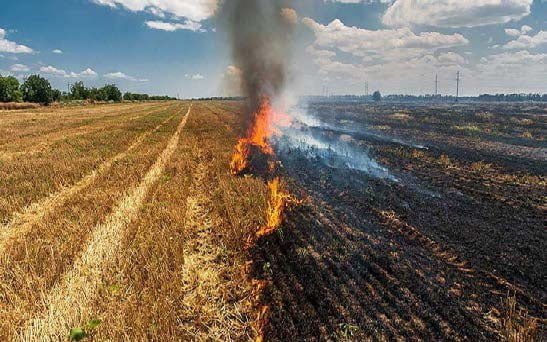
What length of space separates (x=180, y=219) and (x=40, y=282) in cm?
321

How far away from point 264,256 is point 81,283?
3.23 m

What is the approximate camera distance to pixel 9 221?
330 inches

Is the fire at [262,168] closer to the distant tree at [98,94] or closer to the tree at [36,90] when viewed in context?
the tree at [36,90]

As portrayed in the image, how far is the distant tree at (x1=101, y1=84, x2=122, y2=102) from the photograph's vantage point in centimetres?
12731

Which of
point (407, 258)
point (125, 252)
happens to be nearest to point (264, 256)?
point (125, 252)

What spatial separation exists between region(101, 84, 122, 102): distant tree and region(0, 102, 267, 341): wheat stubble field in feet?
421

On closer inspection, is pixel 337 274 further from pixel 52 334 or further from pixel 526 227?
pixel 526 227

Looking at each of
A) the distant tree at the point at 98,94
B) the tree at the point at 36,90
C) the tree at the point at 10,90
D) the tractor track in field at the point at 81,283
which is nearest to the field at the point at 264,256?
the tractor track in field at the point at 81,283

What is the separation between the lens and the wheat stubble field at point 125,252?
15.3ft

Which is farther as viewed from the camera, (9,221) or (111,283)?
(9,221)

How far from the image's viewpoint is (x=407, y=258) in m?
6.65

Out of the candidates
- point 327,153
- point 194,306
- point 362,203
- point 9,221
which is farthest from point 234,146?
point 194,306

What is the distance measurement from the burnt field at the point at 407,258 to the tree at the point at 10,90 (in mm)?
87115

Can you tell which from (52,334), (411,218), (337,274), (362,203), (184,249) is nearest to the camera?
(52,334)
